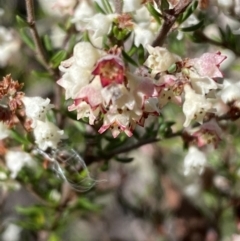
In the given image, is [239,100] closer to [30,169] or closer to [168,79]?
[168,79]

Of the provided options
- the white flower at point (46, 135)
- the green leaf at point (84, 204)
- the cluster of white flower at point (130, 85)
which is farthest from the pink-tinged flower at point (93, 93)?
the green leaf at point (84, 204)

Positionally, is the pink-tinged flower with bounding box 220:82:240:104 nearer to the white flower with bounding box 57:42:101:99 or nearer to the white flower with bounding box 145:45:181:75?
the white flower with bounding box 145:45:181:75

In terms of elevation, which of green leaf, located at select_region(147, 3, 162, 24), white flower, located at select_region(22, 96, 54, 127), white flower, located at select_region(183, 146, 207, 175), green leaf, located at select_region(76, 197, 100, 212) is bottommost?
green leaf, located at select_region(76, 197, 100, 212)

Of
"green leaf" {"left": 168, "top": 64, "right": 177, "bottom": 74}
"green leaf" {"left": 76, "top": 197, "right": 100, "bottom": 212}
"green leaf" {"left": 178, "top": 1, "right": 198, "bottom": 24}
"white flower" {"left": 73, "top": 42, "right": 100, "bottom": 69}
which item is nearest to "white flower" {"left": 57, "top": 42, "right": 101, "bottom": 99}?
"white flower" {"left": 73, "top": 42, "right": 100, "bottom": 69}

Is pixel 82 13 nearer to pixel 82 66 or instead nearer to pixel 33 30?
pixel 33 30

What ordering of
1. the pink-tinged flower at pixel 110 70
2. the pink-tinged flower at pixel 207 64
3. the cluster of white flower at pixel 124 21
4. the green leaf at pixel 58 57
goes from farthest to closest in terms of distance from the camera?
1. the green leaf at pixel 58 57
2. the cluster of white flower at pixel 124 21
3. the pink-tinged flower at pixel 207 64
4. the pink-tinged flower at pixel 110 70

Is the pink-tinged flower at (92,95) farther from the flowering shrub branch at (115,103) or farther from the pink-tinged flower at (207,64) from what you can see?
the pink-tinged flower at (207,64)
